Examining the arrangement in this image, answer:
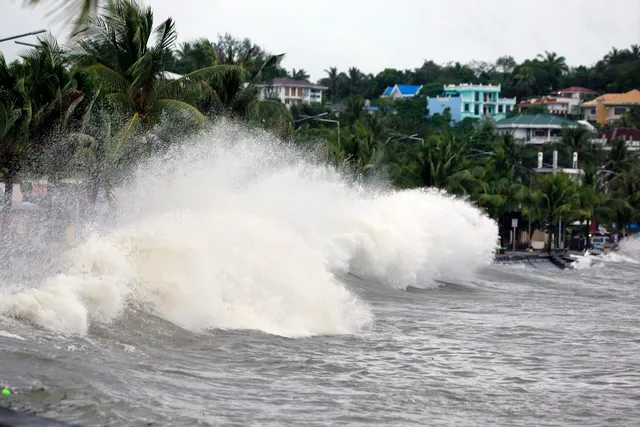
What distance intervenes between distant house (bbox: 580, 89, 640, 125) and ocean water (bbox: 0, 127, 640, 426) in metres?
127

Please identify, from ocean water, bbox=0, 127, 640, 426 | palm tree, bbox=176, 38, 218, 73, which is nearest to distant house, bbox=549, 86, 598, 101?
palm tree, bbox=176, 38, 218, 73

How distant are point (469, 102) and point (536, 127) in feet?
79.2

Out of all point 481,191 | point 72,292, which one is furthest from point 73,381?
point 481,191

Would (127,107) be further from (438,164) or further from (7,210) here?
(438,164)

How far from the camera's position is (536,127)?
4902 inches

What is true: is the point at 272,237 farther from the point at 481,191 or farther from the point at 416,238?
the point at 481,191

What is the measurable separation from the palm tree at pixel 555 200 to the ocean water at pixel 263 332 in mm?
45075

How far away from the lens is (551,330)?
18.5 meters

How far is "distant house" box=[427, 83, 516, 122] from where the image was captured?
144750 mm

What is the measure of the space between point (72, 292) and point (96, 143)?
49.1ft

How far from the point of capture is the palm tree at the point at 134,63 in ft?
86.8

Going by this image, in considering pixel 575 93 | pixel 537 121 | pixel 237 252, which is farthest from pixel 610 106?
pixel 237 252

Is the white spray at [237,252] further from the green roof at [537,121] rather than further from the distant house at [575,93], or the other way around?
the distant house at [575,93]

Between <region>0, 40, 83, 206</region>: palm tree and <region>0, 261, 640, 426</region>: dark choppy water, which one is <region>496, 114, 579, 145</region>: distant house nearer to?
<region>0, 40, 83, 206</region>: palm tree
